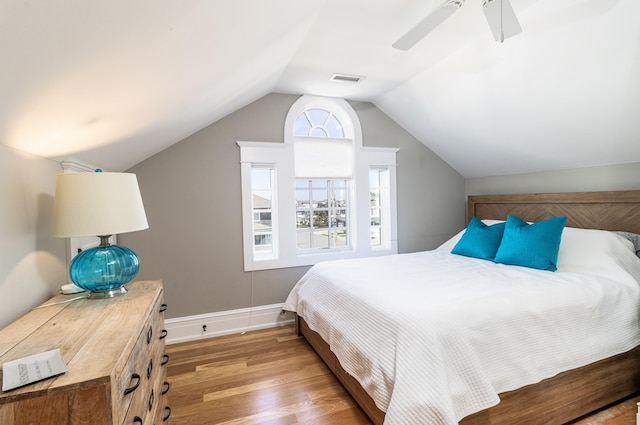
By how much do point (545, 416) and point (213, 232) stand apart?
113 inches

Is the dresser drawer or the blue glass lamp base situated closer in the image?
the dresser drawer

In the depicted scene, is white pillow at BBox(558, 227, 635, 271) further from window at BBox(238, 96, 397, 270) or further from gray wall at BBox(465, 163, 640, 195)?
window at BBox(238, 96, 397, 270)

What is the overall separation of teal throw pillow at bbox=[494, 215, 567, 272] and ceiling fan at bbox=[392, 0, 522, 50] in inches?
64.3

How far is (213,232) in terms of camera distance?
309 centimetres

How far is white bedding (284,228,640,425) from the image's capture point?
1.44m

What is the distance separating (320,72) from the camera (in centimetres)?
282

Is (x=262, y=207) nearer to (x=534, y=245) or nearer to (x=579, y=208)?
(x=534, y=245)

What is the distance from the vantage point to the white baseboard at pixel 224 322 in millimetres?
2979

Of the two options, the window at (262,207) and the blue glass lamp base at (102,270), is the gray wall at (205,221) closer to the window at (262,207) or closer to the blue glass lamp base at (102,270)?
the window at (262,207)

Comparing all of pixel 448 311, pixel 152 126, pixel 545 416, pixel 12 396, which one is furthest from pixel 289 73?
pixel 545 416

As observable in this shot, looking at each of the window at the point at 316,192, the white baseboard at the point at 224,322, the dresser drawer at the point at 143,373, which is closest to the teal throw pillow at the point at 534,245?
the window at the point at 316,192

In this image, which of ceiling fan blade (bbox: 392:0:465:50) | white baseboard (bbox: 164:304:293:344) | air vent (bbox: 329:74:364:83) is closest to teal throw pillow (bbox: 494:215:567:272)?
ceiling fan blade (bbox: 392:0:465:50)

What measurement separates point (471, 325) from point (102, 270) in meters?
1.83

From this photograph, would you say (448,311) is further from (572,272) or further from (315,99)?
(315,99)
